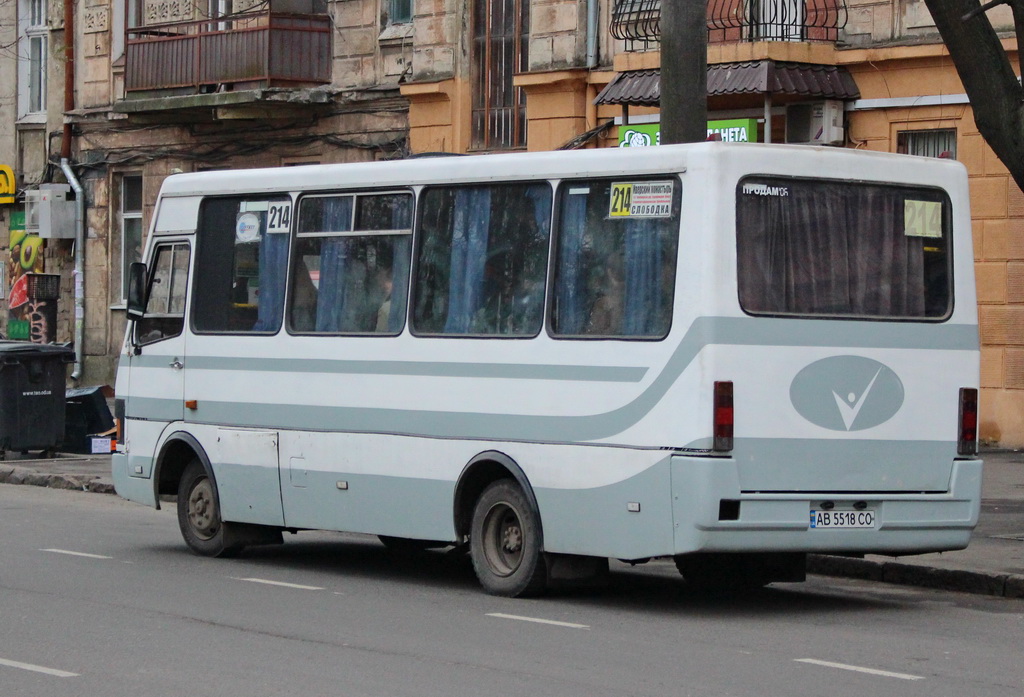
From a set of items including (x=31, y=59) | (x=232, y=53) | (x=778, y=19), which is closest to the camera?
(x=778, y=19)

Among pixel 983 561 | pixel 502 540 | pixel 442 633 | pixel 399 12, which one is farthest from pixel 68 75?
pixel 442 633

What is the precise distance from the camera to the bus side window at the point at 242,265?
1288 cm

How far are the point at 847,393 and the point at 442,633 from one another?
271cm

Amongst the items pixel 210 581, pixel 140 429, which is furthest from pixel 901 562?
pixel 140 429

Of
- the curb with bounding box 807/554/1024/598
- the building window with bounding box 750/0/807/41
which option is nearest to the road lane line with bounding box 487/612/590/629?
the curb with bounding box 807/554/1024/598

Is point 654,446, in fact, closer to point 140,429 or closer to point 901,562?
point 901,562

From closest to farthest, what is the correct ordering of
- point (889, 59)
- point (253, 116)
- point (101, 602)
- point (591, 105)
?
point (101, 602) < point (889, 59) < point (591, 105) < point (253, 116)

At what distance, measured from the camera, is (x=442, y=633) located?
963cm

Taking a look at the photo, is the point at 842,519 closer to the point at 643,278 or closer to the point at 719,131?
the point at 643,278

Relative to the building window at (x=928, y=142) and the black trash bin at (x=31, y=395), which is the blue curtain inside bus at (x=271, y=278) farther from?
the building window at (x=928, y=142)

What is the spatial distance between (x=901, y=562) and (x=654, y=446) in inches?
115

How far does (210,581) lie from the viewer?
12.0 metres

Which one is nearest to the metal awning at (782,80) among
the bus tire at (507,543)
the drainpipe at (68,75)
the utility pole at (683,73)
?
the utility pole at (683,73)

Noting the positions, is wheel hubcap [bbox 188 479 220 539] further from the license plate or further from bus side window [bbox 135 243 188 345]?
the license plate
